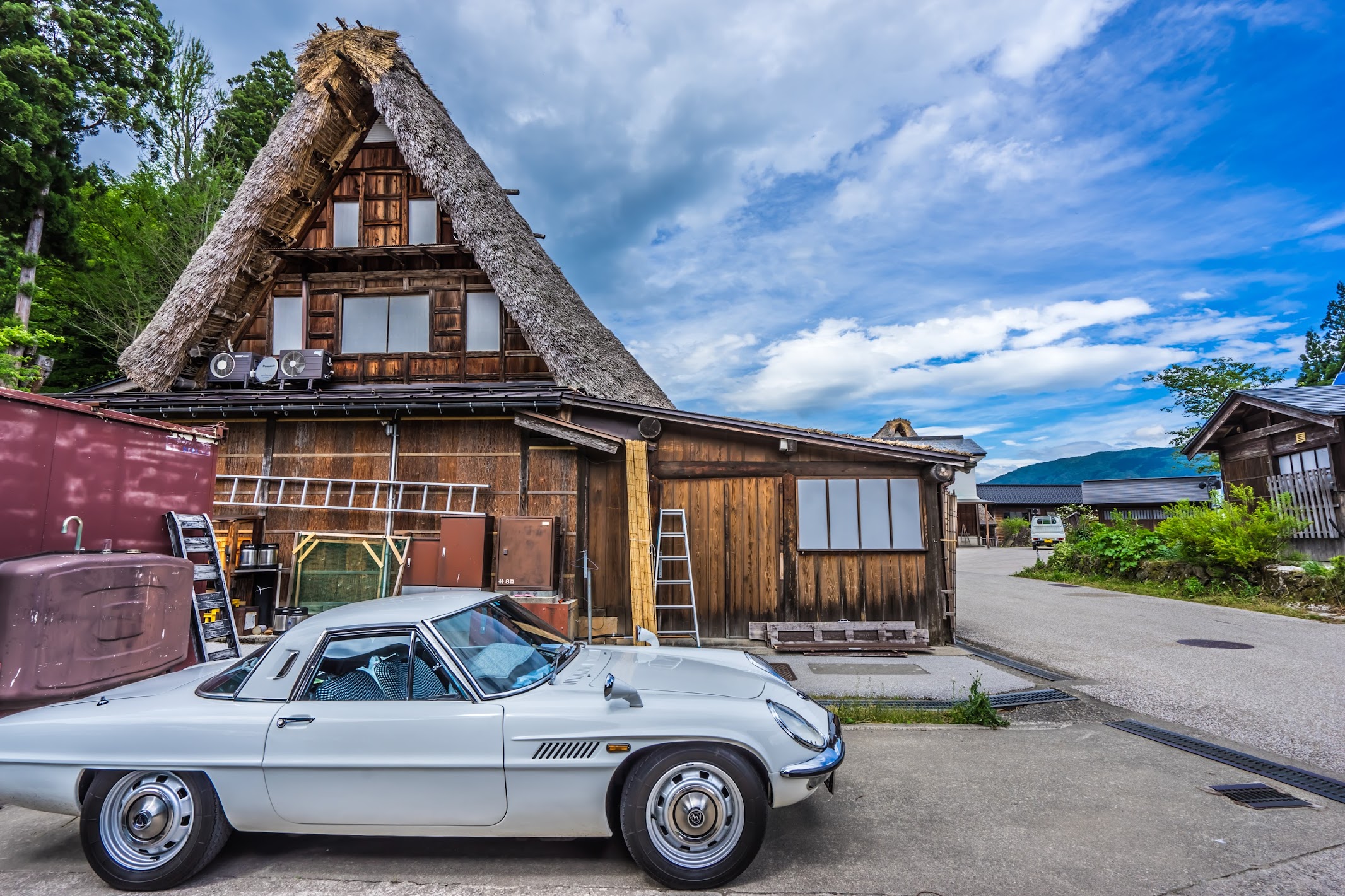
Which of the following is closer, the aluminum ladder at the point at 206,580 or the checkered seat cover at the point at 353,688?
the checkered seat cover at the point at 353,688

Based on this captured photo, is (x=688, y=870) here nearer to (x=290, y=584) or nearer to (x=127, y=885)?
(x=127, y=885)

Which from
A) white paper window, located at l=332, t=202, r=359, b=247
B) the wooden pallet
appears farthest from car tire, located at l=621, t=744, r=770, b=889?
white paper window, located at l=332, t=202, r=359, b=247

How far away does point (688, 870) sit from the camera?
2.93m

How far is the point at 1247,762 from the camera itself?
4.47 metres

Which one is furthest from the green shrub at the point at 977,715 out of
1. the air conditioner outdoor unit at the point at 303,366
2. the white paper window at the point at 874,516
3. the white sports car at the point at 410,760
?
the air conditioner outdoor unit at the point at 303,366

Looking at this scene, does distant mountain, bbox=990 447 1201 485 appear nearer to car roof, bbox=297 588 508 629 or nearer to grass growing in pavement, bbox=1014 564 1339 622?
grass growing in pavement, bbox=1014 564 1339 622

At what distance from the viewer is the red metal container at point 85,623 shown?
366cm

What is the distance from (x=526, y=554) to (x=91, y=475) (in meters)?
4.55

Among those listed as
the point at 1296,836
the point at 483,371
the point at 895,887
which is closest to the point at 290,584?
the point at 483,371

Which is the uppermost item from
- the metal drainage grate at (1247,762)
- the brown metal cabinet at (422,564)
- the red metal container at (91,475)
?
the red metal container at (91,475)

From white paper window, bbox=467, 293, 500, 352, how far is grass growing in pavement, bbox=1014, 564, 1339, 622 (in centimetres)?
1446

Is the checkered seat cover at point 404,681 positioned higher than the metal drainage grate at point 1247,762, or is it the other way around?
the checkered seat cover at point 404,681

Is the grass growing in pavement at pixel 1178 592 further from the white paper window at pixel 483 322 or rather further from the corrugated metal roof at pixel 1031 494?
the corrugated metal roof at pixel 1031 494

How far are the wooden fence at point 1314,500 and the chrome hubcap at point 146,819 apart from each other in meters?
19.4
